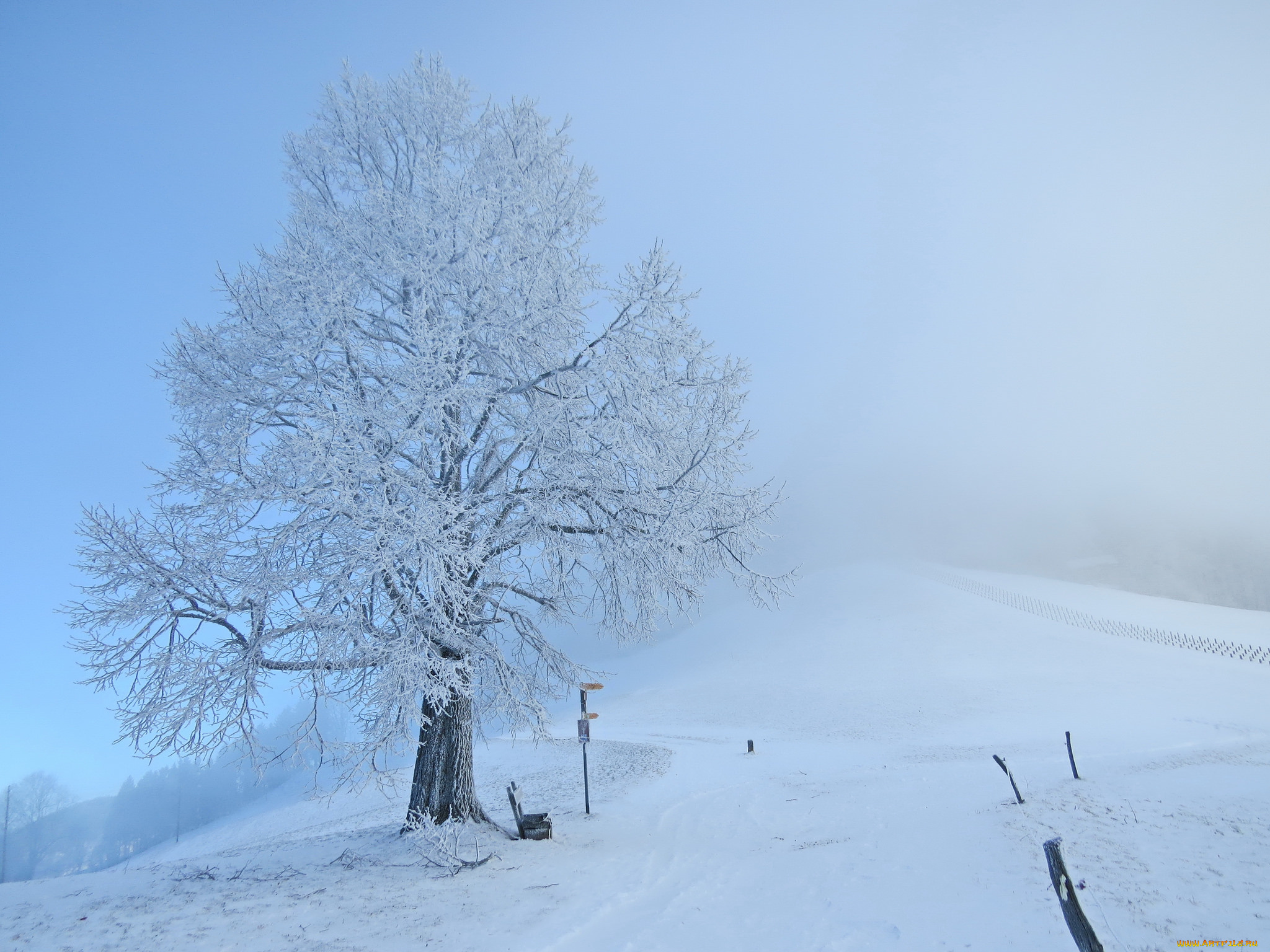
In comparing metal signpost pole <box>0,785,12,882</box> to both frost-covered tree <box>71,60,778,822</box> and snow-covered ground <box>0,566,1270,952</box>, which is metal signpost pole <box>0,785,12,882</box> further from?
frost-covered tree <box>71,60,778,822</box>

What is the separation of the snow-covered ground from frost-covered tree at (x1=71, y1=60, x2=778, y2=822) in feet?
5.43

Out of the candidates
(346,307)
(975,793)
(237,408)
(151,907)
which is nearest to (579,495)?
(346,307)

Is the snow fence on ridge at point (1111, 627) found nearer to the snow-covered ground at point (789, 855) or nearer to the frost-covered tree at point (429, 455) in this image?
the snow-covered ground at point (789, 855)

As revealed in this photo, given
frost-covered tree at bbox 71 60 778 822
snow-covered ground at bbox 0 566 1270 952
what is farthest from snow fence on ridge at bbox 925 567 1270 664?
frost-covered tree at bbox 71 60 778 822

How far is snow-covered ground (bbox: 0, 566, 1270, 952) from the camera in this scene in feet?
19.0

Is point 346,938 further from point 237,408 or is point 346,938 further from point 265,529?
point 237,408

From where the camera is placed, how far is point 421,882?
7078 millimetres

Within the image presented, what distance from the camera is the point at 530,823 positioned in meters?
9.16

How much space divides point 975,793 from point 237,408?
14796 millimetres

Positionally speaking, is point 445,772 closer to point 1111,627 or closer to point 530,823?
point 530,823

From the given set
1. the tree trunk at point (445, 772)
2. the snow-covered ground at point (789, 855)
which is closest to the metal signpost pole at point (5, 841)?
the snow-covered ground at point (789, 855)

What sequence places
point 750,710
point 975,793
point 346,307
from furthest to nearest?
point 750,710, point 975,793, point 346,307

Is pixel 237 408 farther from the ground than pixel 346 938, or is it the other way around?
pixel 237 408

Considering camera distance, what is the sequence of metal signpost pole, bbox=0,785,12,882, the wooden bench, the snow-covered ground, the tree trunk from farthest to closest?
metal signpost pole, bbox=0,785,12,882 < the wooden bench < the tree trunk < the snow-covered ground
